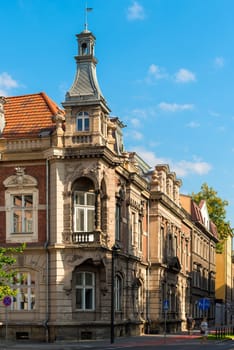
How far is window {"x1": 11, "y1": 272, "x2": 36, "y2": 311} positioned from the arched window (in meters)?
3.77

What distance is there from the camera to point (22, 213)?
44812 millimetres

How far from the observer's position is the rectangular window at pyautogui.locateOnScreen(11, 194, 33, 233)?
44688 millimetres

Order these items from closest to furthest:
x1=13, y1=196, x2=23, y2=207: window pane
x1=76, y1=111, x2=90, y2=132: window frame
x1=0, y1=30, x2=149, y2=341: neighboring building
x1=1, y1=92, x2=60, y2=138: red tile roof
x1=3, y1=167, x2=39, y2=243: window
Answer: x1=0, y1=30, x2=149, y2=341: neighboring building
x1=3, y1=167, x2=39, y2=243: window
x1=76, y1=111, x2=90, y2=132: window frame
x1=13, y1=196, x2=23, y2=207: window pane
x1=1, y1=92, x2=60, y2=138: red tile roof

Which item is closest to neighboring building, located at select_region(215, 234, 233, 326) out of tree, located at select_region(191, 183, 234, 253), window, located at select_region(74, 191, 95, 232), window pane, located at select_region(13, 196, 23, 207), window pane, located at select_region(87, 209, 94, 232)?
tree, located at select_region(191, 183, 234, 253)

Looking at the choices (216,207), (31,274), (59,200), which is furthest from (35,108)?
A: (216,207)

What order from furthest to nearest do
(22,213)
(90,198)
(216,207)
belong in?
(216,207) → (90,198) → (22,213)

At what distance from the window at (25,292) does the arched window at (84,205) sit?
377 centimetres

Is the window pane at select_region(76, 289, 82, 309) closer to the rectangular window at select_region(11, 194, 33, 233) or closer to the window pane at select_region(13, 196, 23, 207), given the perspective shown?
the rectangular window at select_region(11, 194, 33, 233)

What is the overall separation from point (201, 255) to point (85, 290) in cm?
4385

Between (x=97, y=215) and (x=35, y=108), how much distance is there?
855 cm

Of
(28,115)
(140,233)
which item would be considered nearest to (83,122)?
(28,115)

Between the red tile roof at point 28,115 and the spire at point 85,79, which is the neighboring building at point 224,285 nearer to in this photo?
the red tile roof at point 28,115

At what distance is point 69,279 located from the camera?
4312 centimetres

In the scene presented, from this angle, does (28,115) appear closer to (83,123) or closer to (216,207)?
(83,123)
